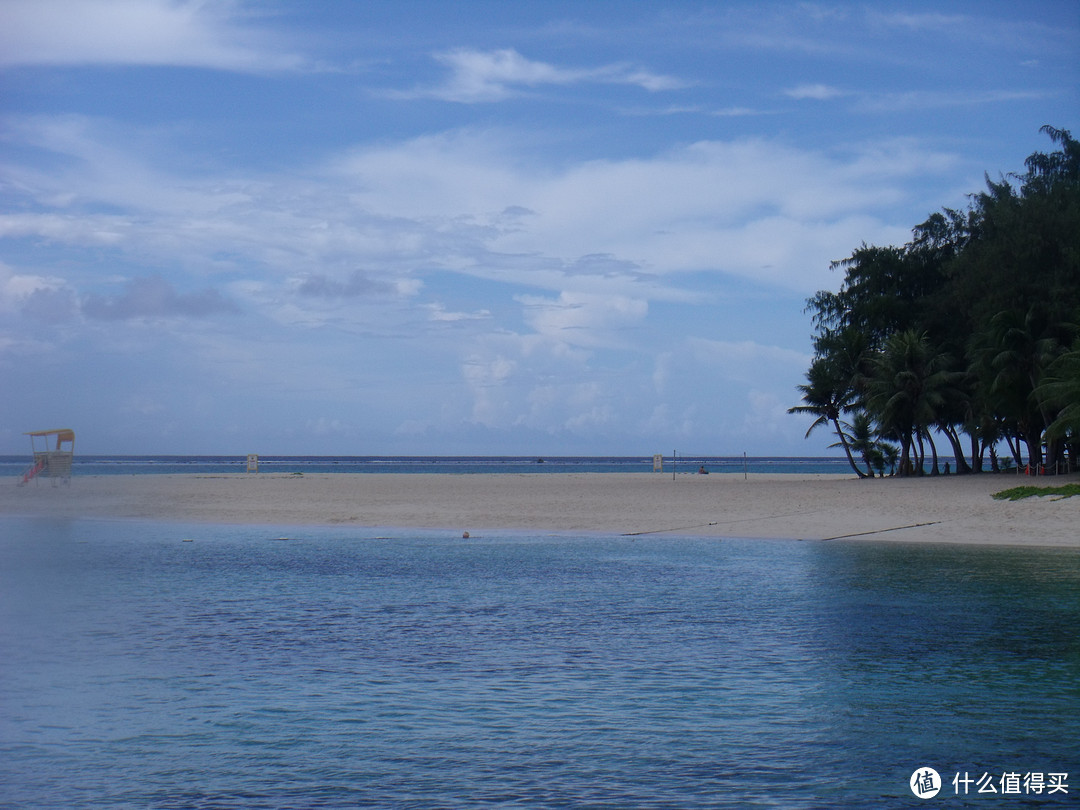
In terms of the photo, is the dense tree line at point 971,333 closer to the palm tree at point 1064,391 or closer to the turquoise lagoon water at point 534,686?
the palm tree at point 1064,391

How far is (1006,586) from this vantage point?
58.1ft

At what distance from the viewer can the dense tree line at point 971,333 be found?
43375mm

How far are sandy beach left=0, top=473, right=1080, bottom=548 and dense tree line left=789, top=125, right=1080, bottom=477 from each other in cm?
404

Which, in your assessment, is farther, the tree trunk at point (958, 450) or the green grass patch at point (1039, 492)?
the tree trunk at point (958, 450)

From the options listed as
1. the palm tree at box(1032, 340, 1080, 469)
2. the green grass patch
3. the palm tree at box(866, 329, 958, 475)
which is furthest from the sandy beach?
the palm tree at box(866, 329, 958, 475)

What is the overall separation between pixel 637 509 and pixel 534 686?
2497cm

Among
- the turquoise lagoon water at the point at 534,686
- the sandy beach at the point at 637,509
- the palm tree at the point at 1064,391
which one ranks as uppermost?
the palm tree at the point at 1064,391

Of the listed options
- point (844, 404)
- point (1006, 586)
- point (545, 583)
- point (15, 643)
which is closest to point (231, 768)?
point (15, 643)

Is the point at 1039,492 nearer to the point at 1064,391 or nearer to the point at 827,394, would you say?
the point at 1064,391

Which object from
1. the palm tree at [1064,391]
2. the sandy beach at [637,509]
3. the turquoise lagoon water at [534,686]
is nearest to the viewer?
the turquoise lagoon water at [534,686]

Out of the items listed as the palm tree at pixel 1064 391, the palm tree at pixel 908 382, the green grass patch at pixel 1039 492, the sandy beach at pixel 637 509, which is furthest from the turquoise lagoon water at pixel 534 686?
the palm tree at pixel 908 382

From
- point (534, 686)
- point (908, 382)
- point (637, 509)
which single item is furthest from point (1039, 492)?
point (534, 686)

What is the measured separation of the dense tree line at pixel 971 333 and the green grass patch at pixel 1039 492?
14.1 feet

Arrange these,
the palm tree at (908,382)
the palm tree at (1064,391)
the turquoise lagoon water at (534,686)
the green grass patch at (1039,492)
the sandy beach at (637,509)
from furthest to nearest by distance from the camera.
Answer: the palm tree at (908,382) < the palm tree at (1064,391) < the green grass patch at (1039,492) < the sandy beach at (637,509) < the turquoise lagoon water at (534,686)
